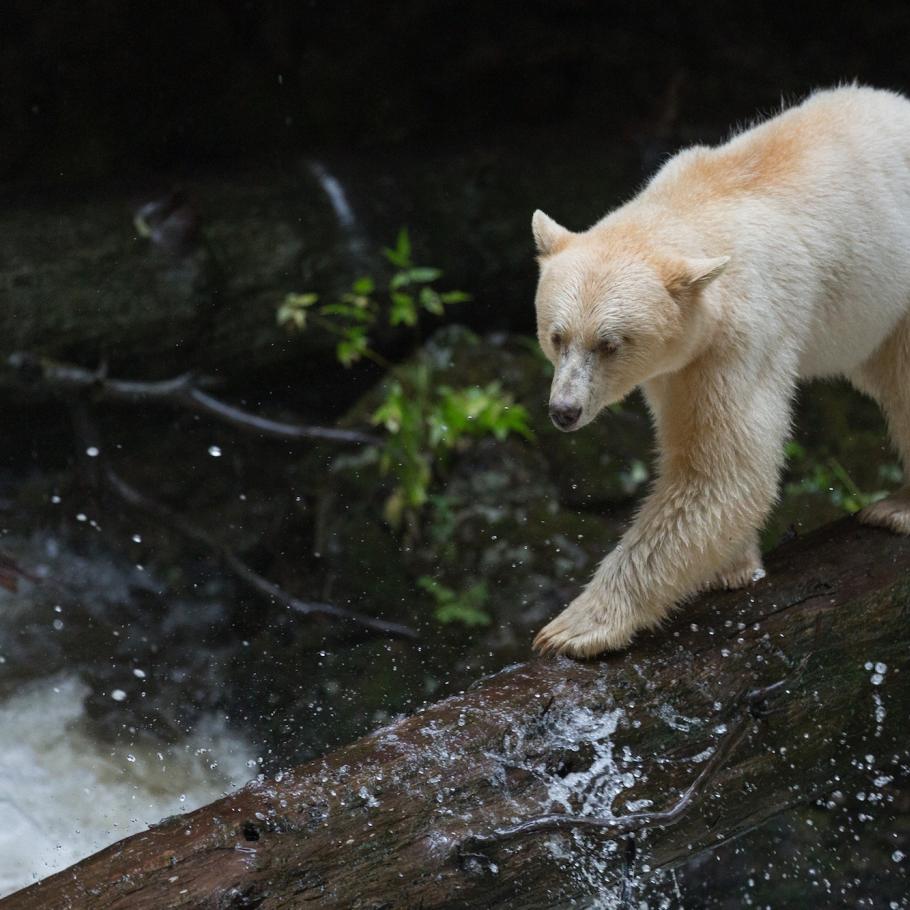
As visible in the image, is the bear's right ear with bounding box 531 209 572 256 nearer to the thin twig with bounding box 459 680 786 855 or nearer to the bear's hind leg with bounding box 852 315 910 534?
the bear's hind leg with bounding box 852 315 910 534

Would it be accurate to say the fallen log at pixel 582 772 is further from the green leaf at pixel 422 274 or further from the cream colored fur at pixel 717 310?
the green leaf at pixel 422 274

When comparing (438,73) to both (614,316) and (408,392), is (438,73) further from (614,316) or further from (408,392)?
(614,316)

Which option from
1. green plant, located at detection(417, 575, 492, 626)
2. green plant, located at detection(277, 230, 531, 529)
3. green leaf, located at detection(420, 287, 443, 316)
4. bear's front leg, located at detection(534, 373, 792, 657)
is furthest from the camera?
green leaf, located at detection(420, 287, 443, 316)

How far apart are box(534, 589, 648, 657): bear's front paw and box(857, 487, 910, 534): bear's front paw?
3.62ft

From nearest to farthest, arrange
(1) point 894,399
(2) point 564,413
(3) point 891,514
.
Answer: (2) point 564,413 → (3) point 891,514 → (1) point 894,399

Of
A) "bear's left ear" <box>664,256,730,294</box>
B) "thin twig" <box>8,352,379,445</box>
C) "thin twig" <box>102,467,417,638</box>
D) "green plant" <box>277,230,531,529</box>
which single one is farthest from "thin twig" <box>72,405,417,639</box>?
"bear's left ear" <box>664,256,730,294</box>

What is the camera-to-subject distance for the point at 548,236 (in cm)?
354

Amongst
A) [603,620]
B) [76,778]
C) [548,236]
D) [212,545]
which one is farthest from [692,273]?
[212,545]

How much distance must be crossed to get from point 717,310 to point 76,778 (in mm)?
3722

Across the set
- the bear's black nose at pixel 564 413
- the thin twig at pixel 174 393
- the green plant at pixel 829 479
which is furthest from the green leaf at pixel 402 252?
the bear's black nose at pixel 564 413

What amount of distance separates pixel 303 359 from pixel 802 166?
4163mm

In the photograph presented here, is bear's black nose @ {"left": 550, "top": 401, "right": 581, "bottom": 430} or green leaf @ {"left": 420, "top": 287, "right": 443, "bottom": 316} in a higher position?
bear's black nose @ {"left": 550, "top": 401, "right": 581, "bottom": 430}

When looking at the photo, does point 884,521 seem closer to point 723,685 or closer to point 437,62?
point 723,685

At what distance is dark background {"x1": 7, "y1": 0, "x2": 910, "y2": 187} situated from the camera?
687cm
